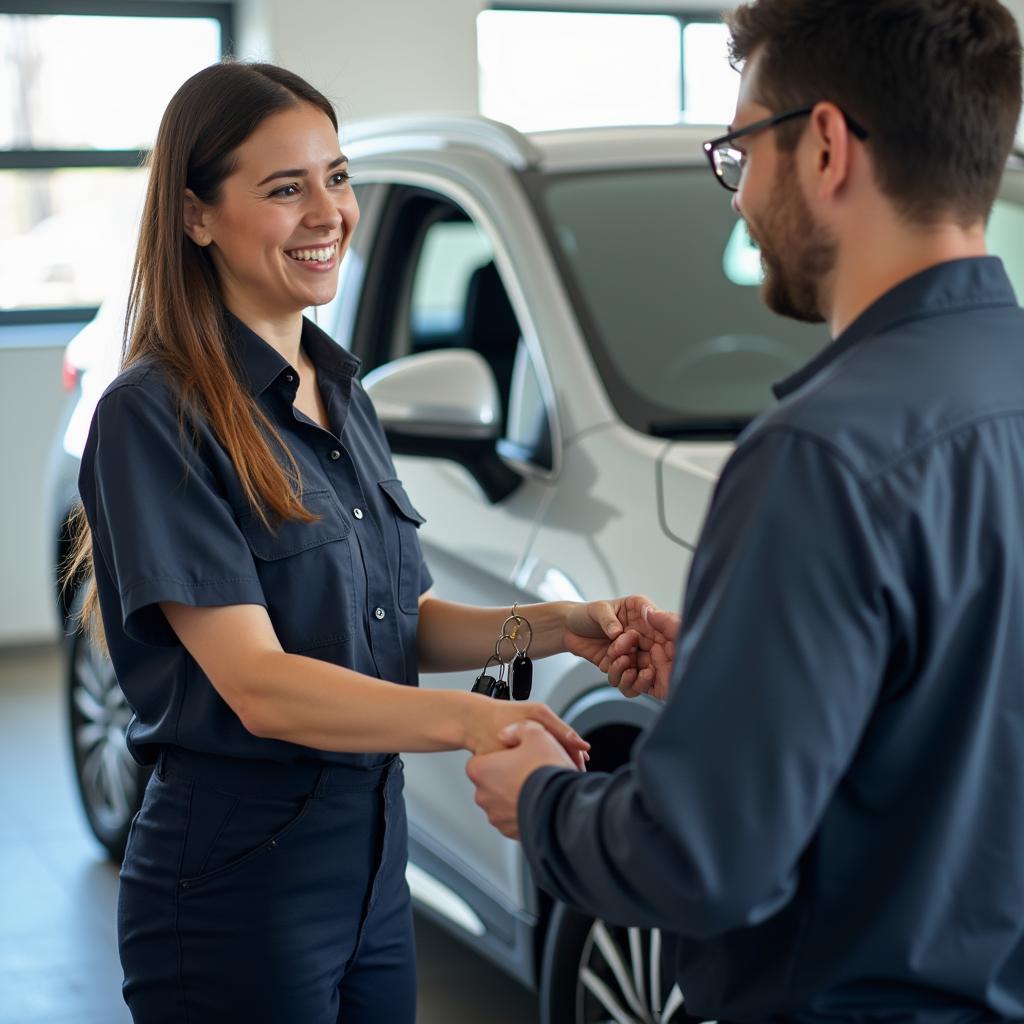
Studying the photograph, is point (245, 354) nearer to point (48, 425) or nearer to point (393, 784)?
point (393, 784)

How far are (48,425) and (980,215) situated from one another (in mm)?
5885

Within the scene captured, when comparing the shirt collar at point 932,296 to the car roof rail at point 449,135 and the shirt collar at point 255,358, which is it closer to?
the shirt collar at point 255,358

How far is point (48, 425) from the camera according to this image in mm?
6637

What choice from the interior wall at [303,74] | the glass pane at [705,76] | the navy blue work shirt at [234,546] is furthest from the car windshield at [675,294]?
the glass pane at [705,76]

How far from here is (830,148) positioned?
1230mm

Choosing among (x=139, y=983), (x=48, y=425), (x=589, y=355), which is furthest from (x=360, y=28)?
(x=139, y=983)

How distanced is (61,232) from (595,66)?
2.96 metres

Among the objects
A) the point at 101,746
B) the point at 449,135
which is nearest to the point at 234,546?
the point at 449,135

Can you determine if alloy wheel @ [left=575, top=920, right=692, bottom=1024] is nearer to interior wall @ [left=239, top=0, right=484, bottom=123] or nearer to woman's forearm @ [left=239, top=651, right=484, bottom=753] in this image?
woman's forearm @ [left=239, top=651, right=484, bottom=753]

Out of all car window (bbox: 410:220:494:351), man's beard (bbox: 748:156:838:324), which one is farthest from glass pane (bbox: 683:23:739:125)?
man's beard (bbox: 748:156:838:324)

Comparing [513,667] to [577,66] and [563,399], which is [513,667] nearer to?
[563,399]

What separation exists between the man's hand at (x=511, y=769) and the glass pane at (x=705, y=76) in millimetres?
7181

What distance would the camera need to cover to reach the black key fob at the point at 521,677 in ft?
6.30

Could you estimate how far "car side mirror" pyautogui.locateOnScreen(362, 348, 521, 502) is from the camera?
2.75 metres
